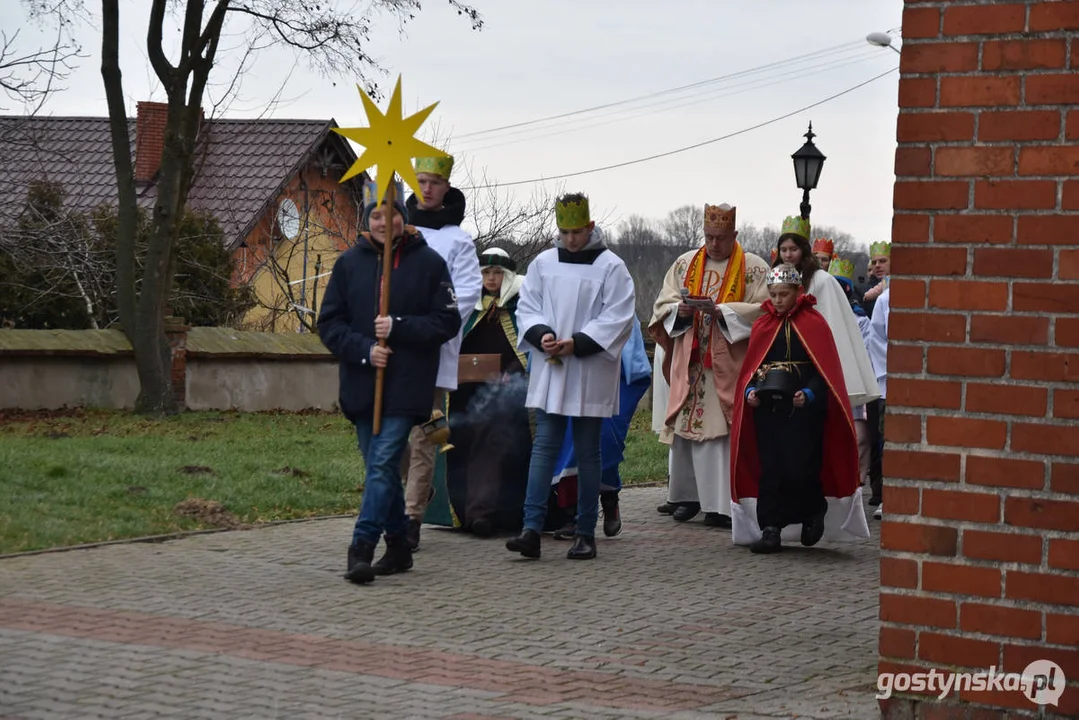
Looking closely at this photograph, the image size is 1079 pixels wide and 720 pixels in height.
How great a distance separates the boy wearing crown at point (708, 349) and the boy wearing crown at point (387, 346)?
9.19 ft

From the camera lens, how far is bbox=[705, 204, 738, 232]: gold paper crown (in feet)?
35.9

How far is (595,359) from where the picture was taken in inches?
371

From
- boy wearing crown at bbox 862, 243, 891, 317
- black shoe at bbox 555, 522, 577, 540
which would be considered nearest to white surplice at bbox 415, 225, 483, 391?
black shoe at bbox 555, 522, 577, 540

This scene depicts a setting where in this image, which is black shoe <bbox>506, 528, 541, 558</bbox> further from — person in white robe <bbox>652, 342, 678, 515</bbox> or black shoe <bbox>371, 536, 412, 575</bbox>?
person in white robe <bbox>652, 342, 678, 515</bbox>

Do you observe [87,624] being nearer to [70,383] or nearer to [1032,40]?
[1032,40]

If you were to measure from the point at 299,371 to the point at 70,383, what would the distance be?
4.19 meters

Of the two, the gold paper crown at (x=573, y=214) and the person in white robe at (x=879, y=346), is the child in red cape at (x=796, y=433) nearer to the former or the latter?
the gold paper crown at (x=573, y=214)

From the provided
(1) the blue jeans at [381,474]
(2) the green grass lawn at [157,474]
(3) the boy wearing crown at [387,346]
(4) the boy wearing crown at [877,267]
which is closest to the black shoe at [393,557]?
(3) the boy wearing crown at [387,346]

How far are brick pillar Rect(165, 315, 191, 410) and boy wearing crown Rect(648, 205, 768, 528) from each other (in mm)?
11207

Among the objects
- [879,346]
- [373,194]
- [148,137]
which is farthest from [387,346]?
[148,137]

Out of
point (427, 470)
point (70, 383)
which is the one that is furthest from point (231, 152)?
point (427, 470)

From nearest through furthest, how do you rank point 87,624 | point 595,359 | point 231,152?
point 87,624 < point 595,359 < point 231,152

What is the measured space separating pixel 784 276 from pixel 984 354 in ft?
15.7

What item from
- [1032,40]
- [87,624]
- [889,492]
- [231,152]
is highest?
[231,152]
